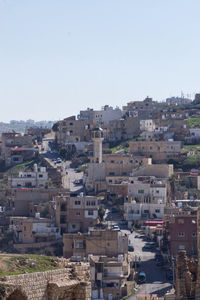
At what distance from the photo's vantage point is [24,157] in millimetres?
65625

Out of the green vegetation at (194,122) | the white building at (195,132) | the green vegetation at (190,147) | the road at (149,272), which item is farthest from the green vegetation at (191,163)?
the road at (149,272)

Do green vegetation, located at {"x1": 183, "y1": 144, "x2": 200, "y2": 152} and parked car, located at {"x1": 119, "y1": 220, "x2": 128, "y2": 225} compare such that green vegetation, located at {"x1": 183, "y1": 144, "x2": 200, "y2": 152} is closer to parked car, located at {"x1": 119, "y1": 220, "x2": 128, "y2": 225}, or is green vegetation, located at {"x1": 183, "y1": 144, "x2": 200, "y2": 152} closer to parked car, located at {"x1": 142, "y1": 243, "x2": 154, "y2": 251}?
parked car, located at {"x1": 119, "y1": 220, "x2": 128, "y2": 225}

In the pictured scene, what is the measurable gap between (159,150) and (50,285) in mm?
50008

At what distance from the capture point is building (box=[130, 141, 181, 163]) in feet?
192

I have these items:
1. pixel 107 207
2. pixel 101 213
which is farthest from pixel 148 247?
pixel 107 207

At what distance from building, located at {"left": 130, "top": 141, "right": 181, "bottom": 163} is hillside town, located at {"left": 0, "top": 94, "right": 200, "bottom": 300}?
7 cm

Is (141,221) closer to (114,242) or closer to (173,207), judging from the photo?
(173,207)

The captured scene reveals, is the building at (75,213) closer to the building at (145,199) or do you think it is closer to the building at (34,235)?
the building at (34,235)

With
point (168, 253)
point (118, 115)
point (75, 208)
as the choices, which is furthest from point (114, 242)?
point (118, 115)

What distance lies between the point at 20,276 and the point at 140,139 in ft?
184

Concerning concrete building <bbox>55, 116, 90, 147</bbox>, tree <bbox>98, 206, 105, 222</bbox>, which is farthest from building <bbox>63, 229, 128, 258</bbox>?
concrete building <bbox>55, 116, 90, 147</bbox>

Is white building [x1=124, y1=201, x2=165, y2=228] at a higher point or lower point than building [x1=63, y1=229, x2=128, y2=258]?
higher

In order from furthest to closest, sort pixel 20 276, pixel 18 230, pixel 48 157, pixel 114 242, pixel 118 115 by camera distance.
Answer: pixel 118 115 < pixel 48 157 < pixel 18 230 < pixel 114 242 < pixel 20 276

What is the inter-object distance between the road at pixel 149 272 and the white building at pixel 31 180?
10914 mm
